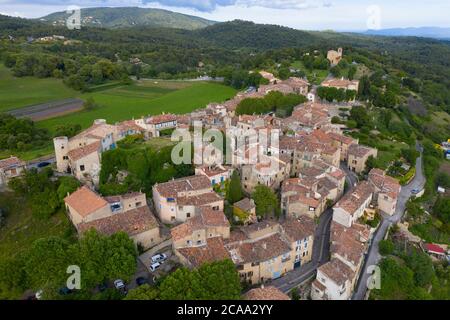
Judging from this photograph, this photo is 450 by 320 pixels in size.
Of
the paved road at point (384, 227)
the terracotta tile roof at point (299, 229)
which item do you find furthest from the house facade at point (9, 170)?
the paved road at point (384, 227)

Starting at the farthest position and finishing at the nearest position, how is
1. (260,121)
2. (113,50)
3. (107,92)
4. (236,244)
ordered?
(113,50)
(107,92)
(260,121)
(236,244)

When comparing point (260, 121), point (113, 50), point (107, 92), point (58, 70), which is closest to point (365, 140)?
point (260, 121)

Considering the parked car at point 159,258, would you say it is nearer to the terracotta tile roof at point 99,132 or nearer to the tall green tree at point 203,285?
the tall green tree at point 203,285

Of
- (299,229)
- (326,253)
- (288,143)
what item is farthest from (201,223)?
(288,143)

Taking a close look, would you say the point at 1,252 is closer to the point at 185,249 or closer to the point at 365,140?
the point at 185,249

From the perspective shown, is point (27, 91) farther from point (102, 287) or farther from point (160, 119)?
point (102, 287)

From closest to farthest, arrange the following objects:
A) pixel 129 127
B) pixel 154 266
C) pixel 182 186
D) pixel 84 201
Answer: pixel 154 266 < pixel 84 201 < pixel 182 186 < pixel 129 127
